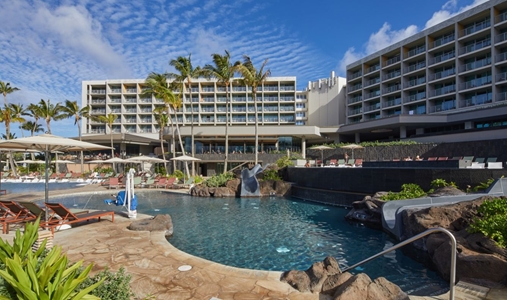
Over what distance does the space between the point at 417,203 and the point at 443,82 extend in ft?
114

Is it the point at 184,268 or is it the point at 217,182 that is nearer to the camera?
the point at 184,268

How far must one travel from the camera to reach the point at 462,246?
603cm

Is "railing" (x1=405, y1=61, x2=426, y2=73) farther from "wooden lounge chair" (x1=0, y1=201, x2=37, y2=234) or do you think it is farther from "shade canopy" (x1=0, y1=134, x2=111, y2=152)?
"wooden lounge chair" (x1=0, y1=201, x2=37, y2=234)

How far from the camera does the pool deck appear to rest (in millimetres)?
4391

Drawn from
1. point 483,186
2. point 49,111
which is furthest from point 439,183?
point 49,111

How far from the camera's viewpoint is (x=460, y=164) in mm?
12367

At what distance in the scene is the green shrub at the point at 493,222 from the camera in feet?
18.8

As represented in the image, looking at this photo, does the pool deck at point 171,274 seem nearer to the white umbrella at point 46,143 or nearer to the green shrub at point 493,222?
the green shrub at point 493,222

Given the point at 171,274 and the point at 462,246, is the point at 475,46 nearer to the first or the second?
the point at 462,246

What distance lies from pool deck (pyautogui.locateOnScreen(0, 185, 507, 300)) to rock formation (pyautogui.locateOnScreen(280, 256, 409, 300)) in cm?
16

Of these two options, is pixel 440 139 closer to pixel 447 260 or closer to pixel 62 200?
pixel 447 260

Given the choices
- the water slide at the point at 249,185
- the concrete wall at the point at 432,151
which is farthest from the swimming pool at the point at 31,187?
the concrete wall at the point at 432,151

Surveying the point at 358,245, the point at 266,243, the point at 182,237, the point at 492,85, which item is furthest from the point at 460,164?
the point at 492,85

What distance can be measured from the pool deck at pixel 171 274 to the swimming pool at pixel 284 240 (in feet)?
3.88
